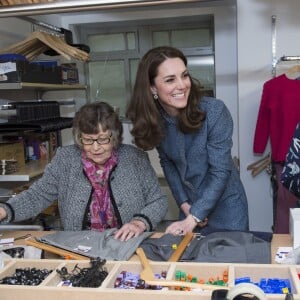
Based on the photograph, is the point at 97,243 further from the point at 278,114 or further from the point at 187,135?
the point at 278,114

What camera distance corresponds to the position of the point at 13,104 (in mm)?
2730

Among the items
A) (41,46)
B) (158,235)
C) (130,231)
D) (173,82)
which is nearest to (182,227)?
(158,235)

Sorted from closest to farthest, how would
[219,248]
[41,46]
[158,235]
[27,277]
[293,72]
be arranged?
[27,277]
[219,248]
[158,235]
[41,46]
[293,72]

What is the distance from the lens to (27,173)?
2730 mm

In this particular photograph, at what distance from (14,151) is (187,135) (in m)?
1.52

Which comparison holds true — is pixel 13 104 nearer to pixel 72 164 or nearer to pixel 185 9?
pixel 72 164

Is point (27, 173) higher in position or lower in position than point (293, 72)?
lower

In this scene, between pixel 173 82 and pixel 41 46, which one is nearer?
pixel 173 82

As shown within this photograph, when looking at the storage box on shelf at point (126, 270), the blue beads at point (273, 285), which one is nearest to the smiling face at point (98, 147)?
the storage box on shelf at point (126, 270)

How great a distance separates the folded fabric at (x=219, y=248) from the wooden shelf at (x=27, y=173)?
1.38 m

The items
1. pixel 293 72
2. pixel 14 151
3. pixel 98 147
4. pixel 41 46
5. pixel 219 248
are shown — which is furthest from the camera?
pixel 293 72

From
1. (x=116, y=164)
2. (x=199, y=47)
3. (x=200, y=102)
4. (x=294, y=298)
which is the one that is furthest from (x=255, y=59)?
(x=294, y=298)

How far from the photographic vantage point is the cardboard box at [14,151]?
9.11 ft

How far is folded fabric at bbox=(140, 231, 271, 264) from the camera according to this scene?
133 cm
